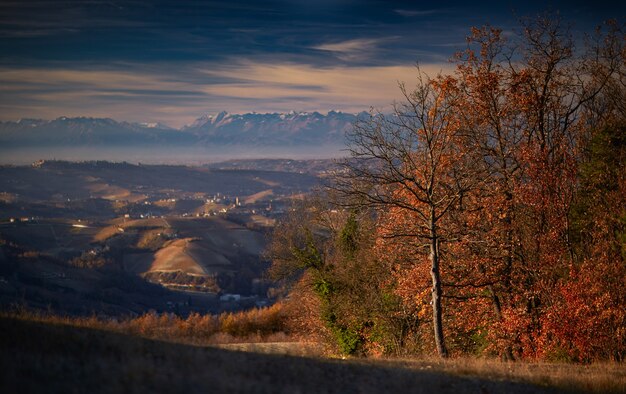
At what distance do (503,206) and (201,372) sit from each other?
19.9 m

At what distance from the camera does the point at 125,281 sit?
16138 centimetres

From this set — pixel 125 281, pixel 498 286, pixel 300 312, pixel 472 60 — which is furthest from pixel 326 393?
pixel 125 281

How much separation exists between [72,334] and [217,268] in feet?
552

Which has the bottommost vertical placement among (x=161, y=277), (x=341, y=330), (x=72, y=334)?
(x=161, y=277)

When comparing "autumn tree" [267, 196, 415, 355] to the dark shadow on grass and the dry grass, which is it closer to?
the dry grass

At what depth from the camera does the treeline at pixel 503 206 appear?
23875 mm

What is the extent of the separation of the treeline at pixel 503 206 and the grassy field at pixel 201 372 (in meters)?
7.65

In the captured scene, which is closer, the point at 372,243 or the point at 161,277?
the point at 372,243

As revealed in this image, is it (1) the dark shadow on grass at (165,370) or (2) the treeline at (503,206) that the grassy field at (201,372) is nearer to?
(1) the dark shadow on grass at (165,370)

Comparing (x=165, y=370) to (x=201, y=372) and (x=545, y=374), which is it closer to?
(x=201, y=372)

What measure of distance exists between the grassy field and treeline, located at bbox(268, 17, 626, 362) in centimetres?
765

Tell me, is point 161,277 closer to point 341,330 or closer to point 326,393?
point 341,330

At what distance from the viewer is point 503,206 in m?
26.7

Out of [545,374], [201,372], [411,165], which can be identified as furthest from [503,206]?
[201,372]
